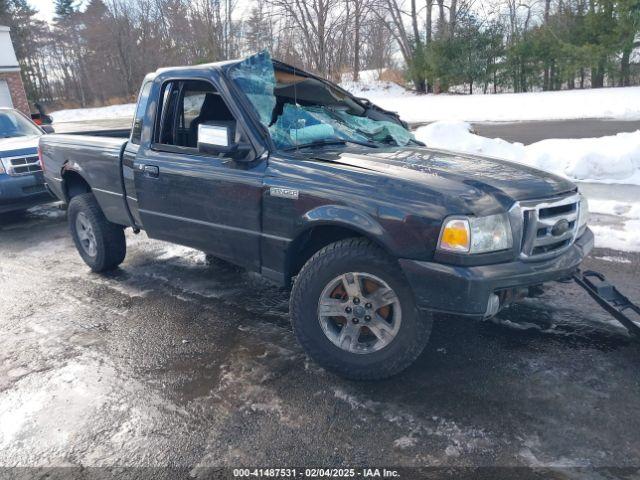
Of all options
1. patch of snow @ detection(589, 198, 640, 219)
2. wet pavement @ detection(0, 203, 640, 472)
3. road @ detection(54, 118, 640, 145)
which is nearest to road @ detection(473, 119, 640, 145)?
road @ detection(54, 118, 640, 145)

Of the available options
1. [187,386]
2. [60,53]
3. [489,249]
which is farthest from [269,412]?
[60,53]

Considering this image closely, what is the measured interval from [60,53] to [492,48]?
43.4 m

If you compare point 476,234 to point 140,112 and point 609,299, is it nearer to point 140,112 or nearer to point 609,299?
point 609,299

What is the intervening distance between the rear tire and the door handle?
3.94 ft

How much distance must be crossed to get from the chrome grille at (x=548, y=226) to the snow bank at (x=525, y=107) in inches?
608

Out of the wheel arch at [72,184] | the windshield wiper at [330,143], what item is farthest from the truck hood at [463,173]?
the wheel arch at [72,184]

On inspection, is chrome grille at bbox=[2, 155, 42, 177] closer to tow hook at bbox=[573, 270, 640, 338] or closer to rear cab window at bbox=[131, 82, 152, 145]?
rear cab window at bbox=[131, 82, 152, 145]

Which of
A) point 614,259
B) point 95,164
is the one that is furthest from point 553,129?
point 95,164

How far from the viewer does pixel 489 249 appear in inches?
102

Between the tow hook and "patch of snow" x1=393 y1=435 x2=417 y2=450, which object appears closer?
"patch of snow" x1=393 y1=435 x2=417 y2=450

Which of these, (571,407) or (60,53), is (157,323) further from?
(60,53)

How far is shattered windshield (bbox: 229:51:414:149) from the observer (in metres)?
3.48

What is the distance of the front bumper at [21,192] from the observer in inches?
275

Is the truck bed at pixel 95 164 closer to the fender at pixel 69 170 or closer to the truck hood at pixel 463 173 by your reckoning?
the fender at pixel 69 170
